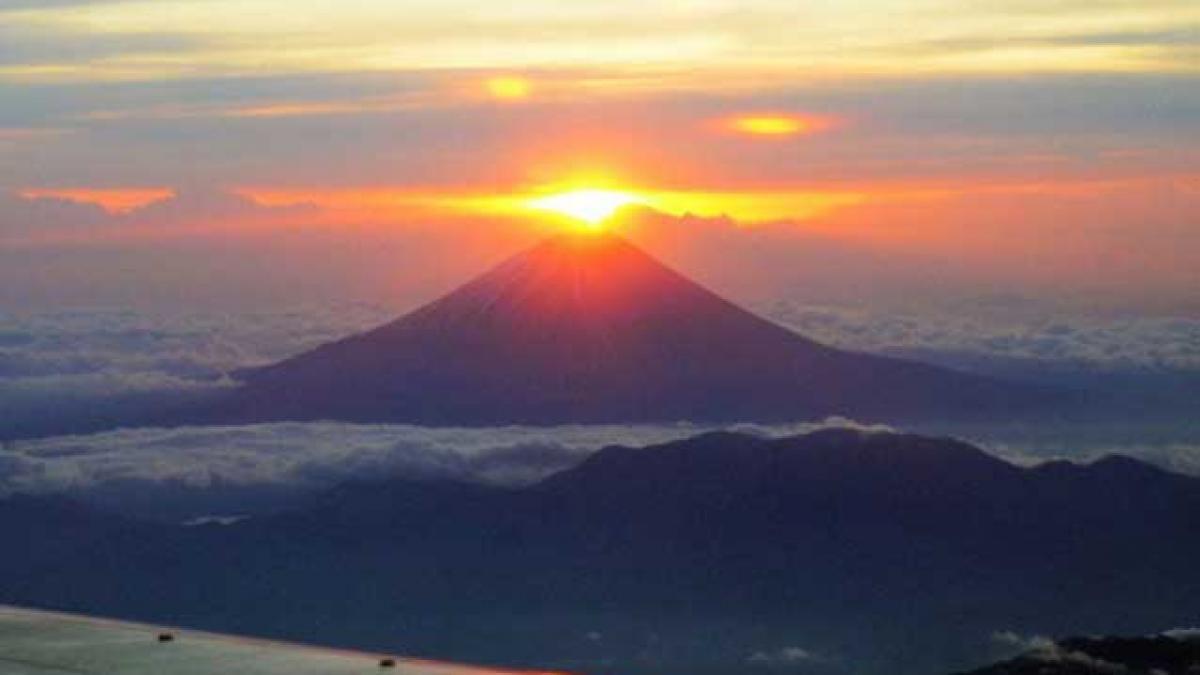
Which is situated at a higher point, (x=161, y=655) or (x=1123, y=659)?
(x=1123, y=659)

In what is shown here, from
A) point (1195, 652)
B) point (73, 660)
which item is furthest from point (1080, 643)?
point (73, 660)

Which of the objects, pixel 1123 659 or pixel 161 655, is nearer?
pixel 161 655

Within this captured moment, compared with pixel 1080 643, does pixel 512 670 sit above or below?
below

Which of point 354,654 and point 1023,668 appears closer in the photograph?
point 354,654

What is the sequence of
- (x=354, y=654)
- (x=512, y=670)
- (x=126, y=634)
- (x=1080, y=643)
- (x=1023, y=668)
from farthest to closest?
(x=1080, y=643) → (x=1023, y=668) → (x=126, y=634) → (x=354, y=654) → (x=512, y=670)

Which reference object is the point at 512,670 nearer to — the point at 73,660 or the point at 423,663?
the point at 423,663

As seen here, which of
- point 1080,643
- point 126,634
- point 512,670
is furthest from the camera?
point 1080,643

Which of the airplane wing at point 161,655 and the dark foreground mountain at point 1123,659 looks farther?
the dark foreground mountain at point 1123,659

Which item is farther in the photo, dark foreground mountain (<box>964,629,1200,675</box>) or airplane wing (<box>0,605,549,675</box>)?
dark foreground mountain (<box>964,629,1200,675</box>)
